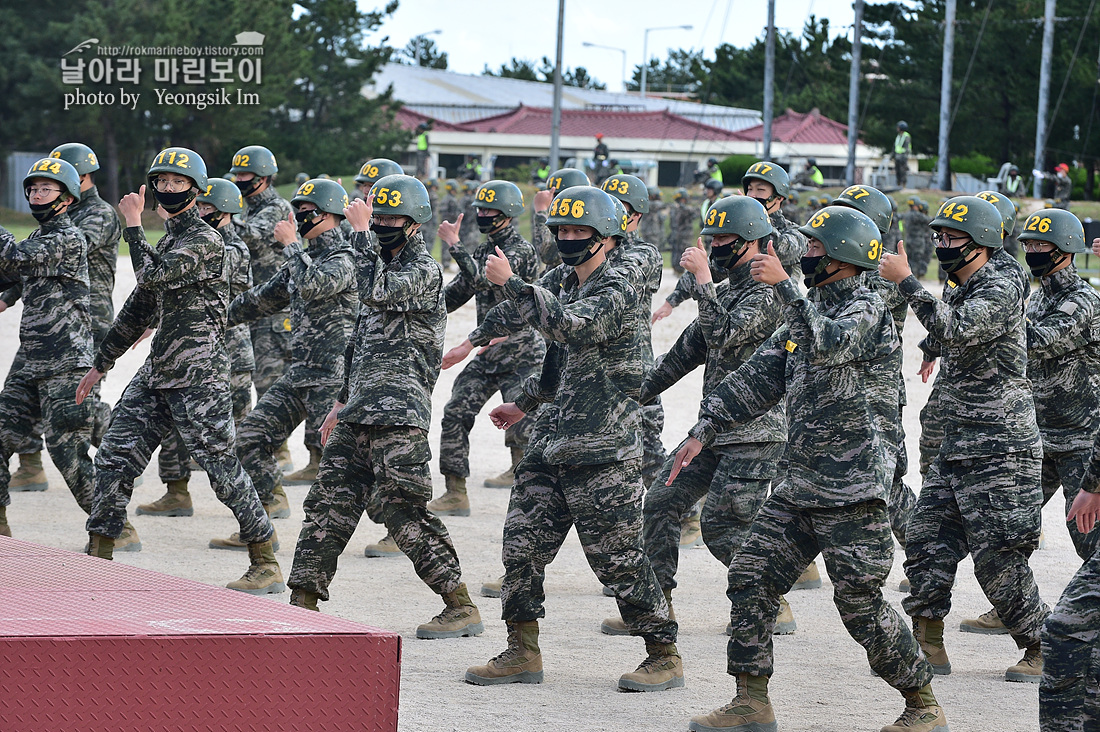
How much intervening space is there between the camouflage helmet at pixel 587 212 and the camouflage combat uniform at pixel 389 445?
96cm

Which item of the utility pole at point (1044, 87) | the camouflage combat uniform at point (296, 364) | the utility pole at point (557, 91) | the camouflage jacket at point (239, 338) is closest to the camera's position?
the camouflage combat uniform at point (296, 364)

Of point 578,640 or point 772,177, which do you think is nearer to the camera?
point 578,640

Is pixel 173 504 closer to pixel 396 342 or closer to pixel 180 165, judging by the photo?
pixel 180 165

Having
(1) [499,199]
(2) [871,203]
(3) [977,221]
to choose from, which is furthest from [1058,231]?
(1) [499,199]

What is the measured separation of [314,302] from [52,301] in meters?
1.77

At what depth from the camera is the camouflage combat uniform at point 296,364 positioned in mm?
9250

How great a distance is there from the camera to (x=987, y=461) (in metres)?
6.59

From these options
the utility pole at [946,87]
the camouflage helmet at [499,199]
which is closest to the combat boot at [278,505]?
the camouflage helmet at [499,199]

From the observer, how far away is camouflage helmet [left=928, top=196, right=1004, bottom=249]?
21.5 feet

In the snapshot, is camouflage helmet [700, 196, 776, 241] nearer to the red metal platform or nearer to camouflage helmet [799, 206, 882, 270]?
→ camouflage helmet [799, 206, 882, 270]

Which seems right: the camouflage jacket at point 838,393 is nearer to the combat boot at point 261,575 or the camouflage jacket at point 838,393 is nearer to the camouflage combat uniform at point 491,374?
the combat boot at point 261,575

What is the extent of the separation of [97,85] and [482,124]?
1125 inches

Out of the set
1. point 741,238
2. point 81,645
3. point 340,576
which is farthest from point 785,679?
point 81,645

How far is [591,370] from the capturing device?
6.43 meters
